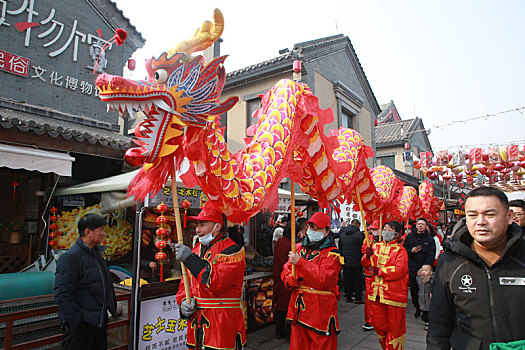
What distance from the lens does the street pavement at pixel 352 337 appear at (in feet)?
16.3

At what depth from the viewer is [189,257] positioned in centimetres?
263

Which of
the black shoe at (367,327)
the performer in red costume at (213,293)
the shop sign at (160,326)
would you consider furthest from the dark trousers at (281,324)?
the performer in red costume at (213,293)

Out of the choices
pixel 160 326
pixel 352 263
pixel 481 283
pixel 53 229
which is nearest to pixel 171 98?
pixel 481 283

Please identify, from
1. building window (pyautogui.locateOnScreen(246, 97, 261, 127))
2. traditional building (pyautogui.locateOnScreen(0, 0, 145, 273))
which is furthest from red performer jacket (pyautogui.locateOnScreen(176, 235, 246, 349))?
building window (pyautogui.locateOnScreen(246, 97, 261, 127))

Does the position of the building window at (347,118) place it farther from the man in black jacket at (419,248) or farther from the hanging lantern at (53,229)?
the hanging lantern at (53,229)

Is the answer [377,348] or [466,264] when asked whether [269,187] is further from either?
[377,348]

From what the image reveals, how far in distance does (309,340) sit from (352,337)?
221cm

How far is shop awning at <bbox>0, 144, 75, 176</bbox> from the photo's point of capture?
420 centimetres

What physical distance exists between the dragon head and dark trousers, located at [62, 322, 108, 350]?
168 centimetres

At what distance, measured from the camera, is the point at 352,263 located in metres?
7.64

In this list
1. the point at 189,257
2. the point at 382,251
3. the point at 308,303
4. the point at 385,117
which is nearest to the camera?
the point at 189,257

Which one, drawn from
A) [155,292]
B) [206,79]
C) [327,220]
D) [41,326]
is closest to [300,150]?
A: [327,220]

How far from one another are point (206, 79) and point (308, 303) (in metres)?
2.56

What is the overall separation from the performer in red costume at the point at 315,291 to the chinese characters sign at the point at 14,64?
6.28 m
